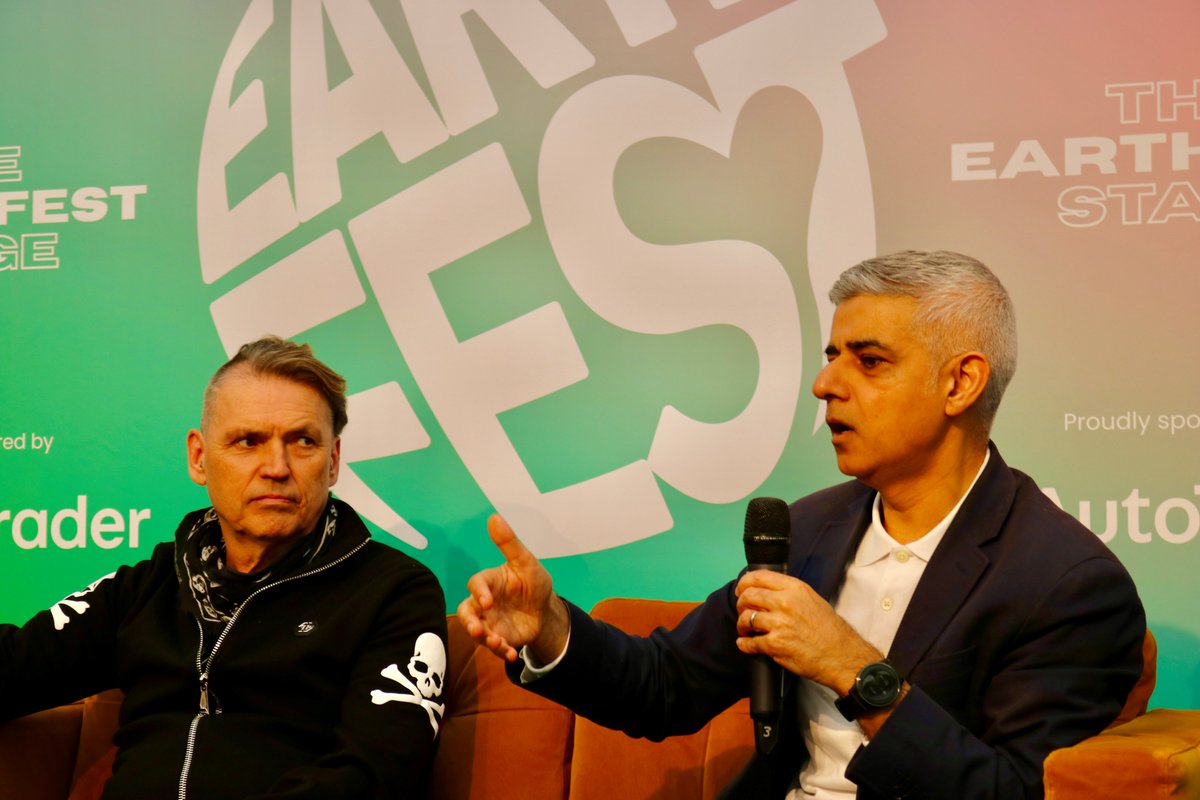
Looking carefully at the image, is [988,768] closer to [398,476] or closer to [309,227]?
[398,476]

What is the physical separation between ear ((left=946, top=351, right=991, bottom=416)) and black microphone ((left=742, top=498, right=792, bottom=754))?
1.35ft

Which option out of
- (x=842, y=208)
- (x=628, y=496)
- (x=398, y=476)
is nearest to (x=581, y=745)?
(x=628, y=496)

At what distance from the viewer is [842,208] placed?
3.16m

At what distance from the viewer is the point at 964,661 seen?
2055 millimetres

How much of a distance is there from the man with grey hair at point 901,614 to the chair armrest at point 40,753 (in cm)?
132

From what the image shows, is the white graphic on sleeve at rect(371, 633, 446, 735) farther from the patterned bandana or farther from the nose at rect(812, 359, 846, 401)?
the nose at rect(812, 359, 846, 401)

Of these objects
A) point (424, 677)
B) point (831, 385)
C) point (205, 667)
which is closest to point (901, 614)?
point (831, 385)

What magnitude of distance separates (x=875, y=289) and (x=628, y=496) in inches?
45.4

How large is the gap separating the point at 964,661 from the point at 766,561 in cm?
37

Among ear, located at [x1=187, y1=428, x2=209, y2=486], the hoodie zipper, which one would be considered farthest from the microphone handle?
ear, located at [x1=187, y1=428, x2=209, y2=486]

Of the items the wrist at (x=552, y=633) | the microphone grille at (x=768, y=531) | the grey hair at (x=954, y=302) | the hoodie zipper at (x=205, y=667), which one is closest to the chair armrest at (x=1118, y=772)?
the microphone grille at (x=768, y=531)

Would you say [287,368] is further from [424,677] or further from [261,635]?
[424,677]

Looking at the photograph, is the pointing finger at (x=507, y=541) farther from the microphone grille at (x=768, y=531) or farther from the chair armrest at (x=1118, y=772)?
the chair armrest at (x=1118, y=772)

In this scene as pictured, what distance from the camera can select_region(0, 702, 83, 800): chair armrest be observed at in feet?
9.10
